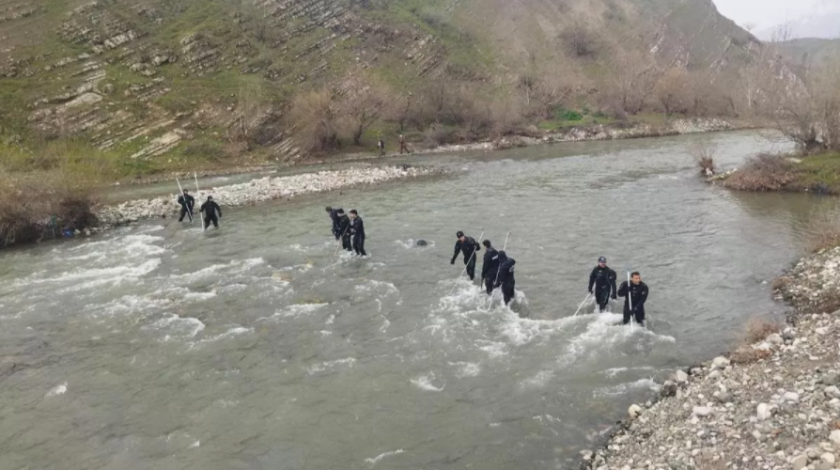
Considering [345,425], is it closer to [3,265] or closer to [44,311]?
[44,311]

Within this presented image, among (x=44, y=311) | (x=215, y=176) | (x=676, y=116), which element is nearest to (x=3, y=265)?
(x=44, y=311)

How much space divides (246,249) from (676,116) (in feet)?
259

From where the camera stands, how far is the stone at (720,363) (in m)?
13.2

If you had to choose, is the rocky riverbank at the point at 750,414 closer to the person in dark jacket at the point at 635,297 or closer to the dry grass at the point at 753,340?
the dry grass at the point at 753,340

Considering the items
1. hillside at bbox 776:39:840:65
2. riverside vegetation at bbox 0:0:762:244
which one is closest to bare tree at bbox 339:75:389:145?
riverside vegetation at bbox 0:0:762:244

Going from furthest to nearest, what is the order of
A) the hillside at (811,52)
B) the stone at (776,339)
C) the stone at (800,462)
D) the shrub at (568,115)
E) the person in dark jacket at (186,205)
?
the shrub at (568,115)
the hillside at (811,52)
the person in dark jacket at (186,205)
the stone at (776,339)
the stone at (800,462)

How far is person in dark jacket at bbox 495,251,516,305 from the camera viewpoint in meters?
18.6

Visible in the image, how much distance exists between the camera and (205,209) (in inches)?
1267

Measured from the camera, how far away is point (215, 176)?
183 ft

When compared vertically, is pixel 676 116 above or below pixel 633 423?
above

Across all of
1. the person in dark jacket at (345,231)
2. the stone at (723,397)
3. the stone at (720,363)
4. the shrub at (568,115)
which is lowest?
the stone at (720,363)

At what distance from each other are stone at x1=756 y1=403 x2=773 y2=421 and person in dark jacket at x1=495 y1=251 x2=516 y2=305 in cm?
905

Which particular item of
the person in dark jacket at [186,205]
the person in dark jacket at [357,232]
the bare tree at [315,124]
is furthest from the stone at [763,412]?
the bare tree at [315,124]

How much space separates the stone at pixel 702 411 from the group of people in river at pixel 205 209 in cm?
2766
